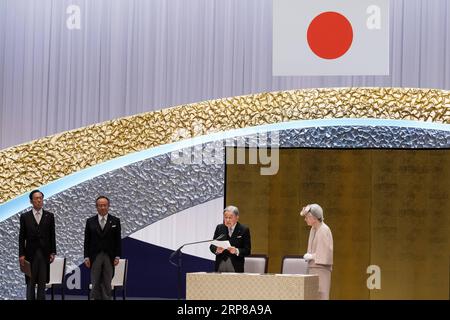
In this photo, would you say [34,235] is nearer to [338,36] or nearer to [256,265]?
[256,265]

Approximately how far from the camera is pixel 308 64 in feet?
34.0

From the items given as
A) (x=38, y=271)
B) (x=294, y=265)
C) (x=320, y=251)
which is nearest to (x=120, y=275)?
(x=38, y=271)

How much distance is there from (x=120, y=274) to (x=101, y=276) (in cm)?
116

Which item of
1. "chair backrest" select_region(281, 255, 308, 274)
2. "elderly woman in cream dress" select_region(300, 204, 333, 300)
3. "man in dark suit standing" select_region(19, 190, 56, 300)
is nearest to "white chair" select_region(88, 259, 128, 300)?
"man in dark suit standing" select_region(19, 190, 56, 300)

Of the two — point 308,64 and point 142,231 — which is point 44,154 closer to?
point 142,231

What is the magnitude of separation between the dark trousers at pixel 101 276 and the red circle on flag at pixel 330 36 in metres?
3.27

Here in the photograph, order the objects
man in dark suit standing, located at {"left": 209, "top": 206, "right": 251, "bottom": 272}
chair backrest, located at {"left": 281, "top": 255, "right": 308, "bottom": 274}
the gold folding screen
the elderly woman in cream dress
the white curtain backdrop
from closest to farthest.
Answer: the elderly woman in cream dress
man in dark suit standing, located at {"left": 209, "top": 206, "right": 251, "bottom": 272}
chair backrest, located at {"left": 281, "top": 255, "right": 308, "bottom": 274}
the gold folding screen
the white curtain backdrop

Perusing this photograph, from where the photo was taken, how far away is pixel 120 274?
1022 cm

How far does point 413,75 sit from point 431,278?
2259 millimetres

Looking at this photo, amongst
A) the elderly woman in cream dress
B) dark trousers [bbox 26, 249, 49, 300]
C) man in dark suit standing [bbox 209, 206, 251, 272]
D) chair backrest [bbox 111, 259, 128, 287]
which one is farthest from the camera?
chair backrest [bbox 111, 259, 128, 287]

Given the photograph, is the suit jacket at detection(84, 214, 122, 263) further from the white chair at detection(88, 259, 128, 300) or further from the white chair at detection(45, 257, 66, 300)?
the white chair at detection(45, 257, 66, 300)

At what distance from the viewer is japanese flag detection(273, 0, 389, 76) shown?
10.3 metres

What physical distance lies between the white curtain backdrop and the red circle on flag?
0.48 m
